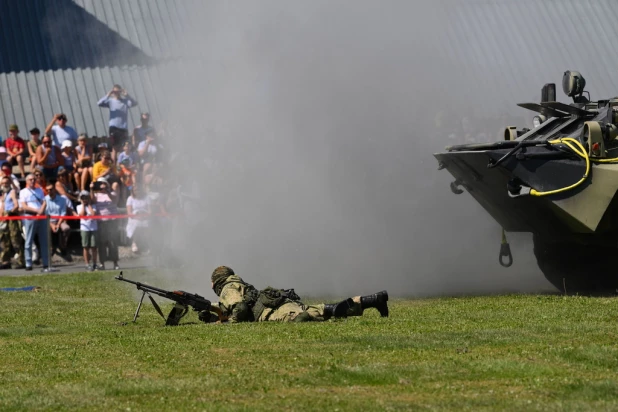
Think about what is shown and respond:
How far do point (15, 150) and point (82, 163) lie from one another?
149 centimetres

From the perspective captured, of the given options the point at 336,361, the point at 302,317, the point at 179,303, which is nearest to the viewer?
the point at 336,361

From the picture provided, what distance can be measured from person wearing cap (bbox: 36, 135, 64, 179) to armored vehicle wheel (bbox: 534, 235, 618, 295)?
11261mm

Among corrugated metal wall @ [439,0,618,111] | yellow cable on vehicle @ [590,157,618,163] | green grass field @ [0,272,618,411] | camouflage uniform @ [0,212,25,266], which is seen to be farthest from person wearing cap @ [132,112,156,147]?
yellow cable on vehicle @ [590,157,618,163]

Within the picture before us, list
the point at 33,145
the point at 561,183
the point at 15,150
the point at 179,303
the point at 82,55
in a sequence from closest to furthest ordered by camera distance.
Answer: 1. the point at 179,303
2. the point at 561,183
3. the point at 33,145
4. the point at 15,150
5. the point at 82,55

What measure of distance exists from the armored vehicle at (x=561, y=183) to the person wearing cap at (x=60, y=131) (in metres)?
11.7

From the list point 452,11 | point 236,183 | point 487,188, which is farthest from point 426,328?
point 452,11

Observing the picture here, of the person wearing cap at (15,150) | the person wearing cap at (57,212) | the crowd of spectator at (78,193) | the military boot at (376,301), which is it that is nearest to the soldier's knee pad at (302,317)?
the military boot at (376,301)

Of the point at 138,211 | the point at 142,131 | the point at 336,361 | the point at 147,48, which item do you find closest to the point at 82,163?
the point at 142,131

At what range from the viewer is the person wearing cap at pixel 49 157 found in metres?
23.0

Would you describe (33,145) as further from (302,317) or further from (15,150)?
(302,317)

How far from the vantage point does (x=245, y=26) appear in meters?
19.0

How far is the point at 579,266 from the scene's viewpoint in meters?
14.8

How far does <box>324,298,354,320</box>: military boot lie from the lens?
39.8 ft

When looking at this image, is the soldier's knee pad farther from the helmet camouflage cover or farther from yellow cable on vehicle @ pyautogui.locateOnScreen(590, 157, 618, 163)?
yellow cable on vehicle @ pyautogui.locateOnScreen(590, 157, 618, 163)
